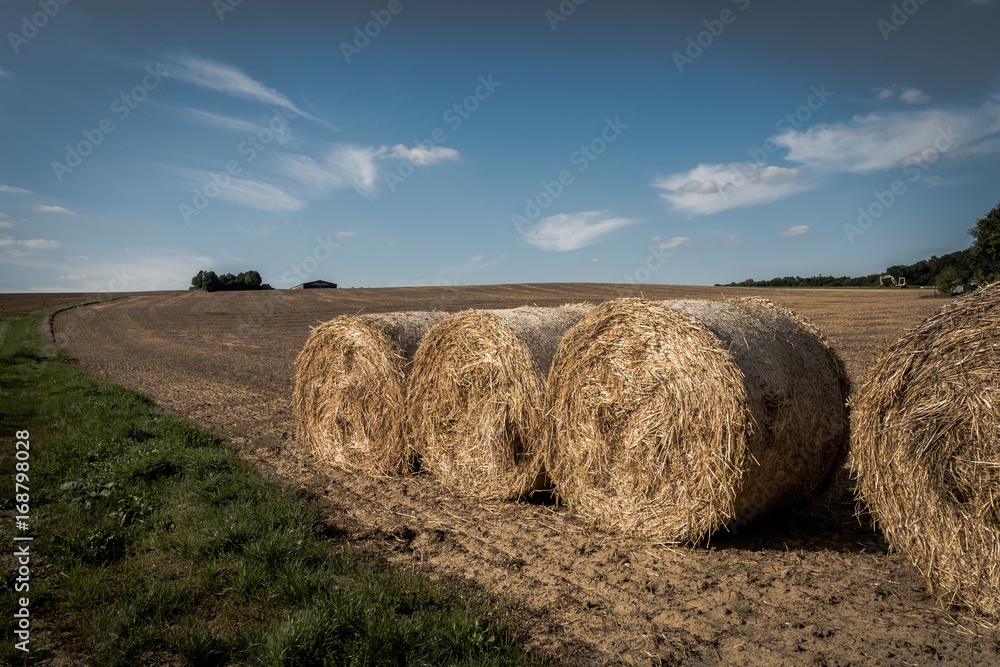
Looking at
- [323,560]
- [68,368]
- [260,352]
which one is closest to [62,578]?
[323,560]

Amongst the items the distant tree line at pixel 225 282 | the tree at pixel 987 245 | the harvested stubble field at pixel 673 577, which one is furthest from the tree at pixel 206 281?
the tree at pixel 987 245

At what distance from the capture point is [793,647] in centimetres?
350

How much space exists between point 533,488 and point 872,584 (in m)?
3.10

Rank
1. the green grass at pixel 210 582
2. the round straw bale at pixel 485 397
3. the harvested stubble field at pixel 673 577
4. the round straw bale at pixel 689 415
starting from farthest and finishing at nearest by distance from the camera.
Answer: the round straw bale at pixel 485 397
the round straw bale at pixel 689 415
the harvested stubble field at pixel 673 577
the green grass at pixel 210 582

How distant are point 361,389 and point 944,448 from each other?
6.29 meters

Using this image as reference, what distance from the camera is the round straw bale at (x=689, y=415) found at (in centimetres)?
470

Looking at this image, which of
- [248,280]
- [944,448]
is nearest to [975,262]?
[944,448]

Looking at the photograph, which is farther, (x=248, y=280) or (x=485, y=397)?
(x=248, y=280)

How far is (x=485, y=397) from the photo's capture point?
6.48m

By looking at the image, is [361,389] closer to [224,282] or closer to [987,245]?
[987,245]

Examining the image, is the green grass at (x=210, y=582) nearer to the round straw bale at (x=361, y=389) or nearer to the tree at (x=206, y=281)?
the round straw bale at (x=361, y=389)

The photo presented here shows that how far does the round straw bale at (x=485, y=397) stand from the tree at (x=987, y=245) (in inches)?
1418

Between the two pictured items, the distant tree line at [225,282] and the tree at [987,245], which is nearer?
the tree at [987,245]

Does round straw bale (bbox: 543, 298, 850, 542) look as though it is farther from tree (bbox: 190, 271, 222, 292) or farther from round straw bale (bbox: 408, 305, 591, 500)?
tree (bbox: 190, 271, 222, 292)
